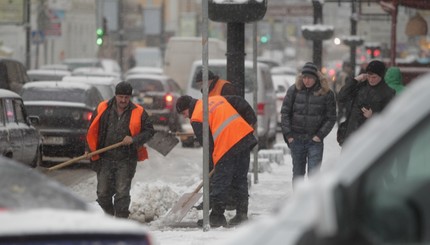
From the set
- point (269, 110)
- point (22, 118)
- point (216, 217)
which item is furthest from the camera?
point (269, 110)

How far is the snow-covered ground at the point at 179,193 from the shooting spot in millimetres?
12102

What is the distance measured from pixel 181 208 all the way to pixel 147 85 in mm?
21296

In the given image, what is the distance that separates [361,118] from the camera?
542 inches

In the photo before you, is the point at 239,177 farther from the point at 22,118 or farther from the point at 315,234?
the point at 315,234

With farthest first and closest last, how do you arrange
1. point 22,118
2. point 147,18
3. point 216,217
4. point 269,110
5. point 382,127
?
1. point 147,18
2. point 269,110
3. point 22,118
4. point 216,217
5. point 382,127

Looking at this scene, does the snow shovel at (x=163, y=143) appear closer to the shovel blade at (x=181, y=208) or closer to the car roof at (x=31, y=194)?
the shovel blade at (x=181, y=208)

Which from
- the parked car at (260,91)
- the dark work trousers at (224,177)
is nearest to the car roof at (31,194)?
the dark work trousers at (224,177)

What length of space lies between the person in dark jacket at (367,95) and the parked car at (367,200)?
921cm

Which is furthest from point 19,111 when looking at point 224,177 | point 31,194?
point 31,194

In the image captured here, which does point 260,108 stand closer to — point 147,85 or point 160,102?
point 160,102

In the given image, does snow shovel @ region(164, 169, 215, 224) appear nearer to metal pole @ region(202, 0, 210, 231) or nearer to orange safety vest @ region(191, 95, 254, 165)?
orange safety vest @ region(191, 95, 254, 165)

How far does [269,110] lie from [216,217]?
1493 centimetres

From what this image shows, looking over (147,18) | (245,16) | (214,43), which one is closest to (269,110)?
(245,16)

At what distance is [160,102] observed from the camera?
31844 mm
